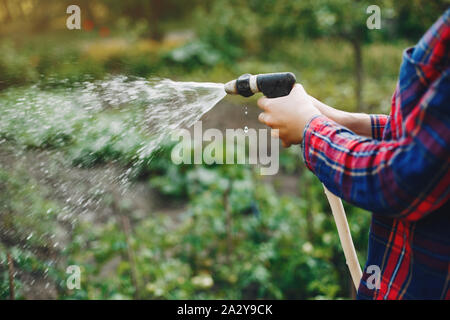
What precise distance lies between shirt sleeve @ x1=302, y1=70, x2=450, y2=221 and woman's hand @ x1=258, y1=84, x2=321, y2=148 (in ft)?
0.32

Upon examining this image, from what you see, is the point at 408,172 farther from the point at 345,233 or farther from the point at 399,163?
the point at 345,233

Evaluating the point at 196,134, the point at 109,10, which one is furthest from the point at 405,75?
the point at 109,10

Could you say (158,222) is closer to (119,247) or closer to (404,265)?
(119,247)

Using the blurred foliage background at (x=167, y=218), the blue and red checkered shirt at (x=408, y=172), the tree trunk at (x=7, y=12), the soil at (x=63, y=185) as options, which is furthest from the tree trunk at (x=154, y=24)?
the blue and red checkered shirt at (x=408, y=172)

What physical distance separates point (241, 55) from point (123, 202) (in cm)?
610

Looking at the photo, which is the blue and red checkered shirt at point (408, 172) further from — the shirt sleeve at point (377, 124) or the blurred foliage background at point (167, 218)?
the blurred foliage background at point (167, 218)

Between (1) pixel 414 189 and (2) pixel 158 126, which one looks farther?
(2) pixel 158 126

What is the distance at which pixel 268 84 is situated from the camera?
4.30 feet

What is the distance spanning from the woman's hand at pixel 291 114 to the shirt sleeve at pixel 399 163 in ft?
0.32

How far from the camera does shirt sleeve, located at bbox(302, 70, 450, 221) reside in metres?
0.87

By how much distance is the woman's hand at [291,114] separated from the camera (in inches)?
47.3

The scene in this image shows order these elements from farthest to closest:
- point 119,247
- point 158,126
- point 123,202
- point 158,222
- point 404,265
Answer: point 123,202
point 158,222
point 119,247
point 158,126
point 404,265

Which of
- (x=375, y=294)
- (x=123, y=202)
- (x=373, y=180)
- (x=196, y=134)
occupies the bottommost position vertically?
(x=123, y=202)

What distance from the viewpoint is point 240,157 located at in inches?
135
